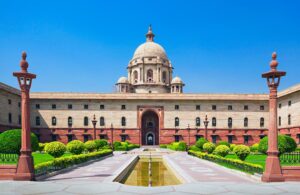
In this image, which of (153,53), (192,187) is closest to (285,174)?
(192,187)

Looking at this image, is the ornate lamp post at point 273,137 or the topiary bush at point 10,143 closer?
the ornate lamp post at point 273,137

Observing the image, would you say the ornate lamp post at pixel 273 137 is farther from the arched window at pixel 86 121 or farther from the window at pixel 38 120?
the window at pixel 38 120

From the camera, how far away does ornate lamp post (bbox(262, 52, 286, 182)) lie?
9391mm

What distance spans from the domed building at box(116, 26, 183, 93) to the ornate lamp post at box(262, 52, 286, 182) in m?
36.7

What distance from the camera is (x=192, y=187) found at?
855 cm

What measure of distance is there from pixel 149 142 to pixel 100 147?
15683 mm

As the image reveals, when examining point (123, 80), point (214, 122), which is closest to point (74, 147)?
point (214, 122)

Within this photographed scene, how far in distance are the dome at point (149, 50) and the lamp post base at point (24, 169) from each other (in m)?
40.8

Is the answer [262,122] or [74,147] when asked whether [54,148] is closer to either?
[74,147]

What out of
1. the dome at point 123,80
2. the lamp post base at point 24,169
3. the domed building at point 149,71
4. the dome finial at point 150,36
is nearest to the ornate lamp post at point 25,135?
the lamp post base at point 24,169

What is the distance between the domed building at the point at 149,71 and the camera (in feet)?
154

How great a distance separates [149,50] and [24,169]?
42091 millimetres

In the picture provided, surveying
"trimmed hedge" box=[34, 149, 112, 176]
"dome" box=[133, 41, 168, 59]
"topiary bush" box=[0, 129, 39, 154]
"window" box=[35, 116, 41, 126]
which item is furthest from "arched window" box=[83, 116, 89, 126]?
"topiary bush" box=[0, 129, 39, 154]

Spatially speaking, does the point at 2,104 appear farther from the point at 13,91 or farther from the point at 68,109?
the point at 68,109
